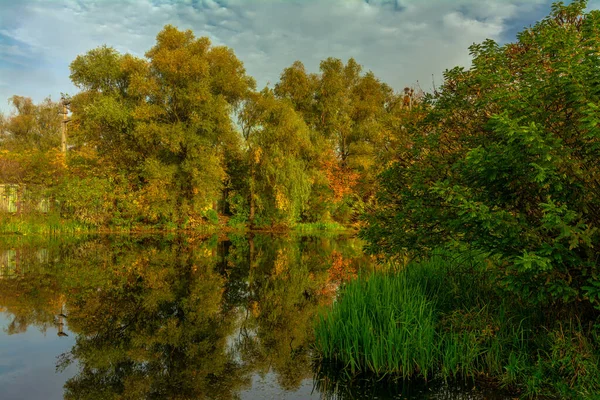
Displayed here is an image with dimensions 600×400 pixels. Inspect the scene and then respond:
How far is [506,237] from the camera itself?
4.75m

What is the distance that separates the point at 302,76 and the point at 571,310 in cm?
3152

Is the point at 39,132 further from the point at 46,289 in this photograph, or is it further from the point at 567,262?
the point at 567,262

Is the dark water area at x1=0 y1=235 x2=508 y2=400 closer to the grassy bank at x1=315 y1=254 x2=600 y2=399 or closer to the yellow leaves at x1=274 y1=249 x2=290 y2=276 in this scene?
the yellow leaves at x1=274 y1=249 x2=290 y2=276

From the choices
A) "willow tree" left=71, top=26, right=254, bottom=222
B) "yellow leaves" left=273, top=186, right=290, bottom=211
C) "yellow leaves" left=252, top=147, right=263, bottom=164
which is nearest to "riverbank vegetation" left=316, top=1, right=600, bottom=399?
"willow tree" left=71, top=26, right=254, bottom=222

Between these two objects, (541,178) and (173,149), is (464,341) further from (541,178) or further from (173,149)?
(173,149)

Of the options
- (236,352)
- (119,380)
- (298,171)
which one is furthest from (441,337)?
(298,171)

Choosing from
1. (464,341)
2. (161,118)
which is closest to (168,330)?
(464,341)

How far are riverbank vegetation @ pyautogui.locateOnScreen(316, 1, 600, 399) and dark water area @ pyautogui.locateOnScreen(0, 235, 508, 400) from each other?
0.54 metres

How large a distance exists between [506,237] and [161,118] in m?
24.8

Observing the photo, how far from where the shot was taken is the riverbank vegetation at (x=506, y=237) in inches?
181

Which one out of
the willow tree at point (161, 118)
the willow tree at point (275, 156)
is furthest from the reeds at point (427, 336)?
the willow tree at point (275, 156)

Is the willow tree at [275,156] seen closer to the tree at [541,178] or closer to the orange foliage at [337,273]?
the orange foliage at [337,273]

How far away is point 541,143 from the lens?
434 centimetres

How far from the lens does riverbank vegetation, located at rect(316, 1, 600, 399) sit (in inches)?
181
